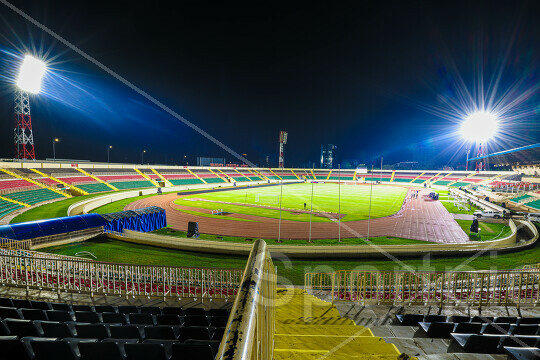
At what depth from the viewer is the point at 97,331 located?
3535mm

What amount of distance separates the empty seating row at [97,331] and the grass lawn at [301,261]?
435 inches

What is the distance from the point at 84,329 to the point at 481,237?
28.8 meters

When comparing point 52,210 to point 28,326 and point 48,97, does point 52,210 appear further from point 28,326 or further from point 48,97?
point 48,97

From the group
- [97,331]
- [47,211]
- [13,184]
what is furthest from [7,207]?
[97,331]

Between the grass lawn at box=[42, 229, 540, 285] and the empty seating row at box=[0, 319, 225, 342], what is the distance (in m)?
11.1

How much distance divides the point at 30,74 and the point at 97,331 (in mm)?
55137

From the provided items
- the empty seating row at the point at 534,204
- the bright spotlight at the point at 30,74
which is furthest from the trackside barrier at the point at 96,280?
the bright spotlight at the point at 30,74

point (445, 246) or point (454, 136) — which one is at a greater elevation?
point (454, 136)

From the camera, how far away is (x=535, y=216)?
28750 mm

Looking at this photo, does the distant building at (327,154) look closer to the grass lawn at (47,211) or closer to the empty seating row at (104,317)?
the grass lawn at (47,211)

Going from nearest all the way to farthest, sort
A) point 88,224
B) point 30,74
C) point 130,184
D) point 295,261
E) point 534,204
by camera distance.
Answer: point 295,261, point 88,224, point 534,204, point 30,74, point 130,184

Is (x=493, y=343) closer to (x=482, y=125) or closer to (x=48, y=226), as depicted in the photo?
(x=48, y=226)

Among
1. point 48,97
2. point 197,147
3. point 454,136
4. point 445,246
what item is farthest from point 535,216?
point 454,136

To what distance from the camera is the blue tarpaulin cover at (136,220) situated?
21125 mm
